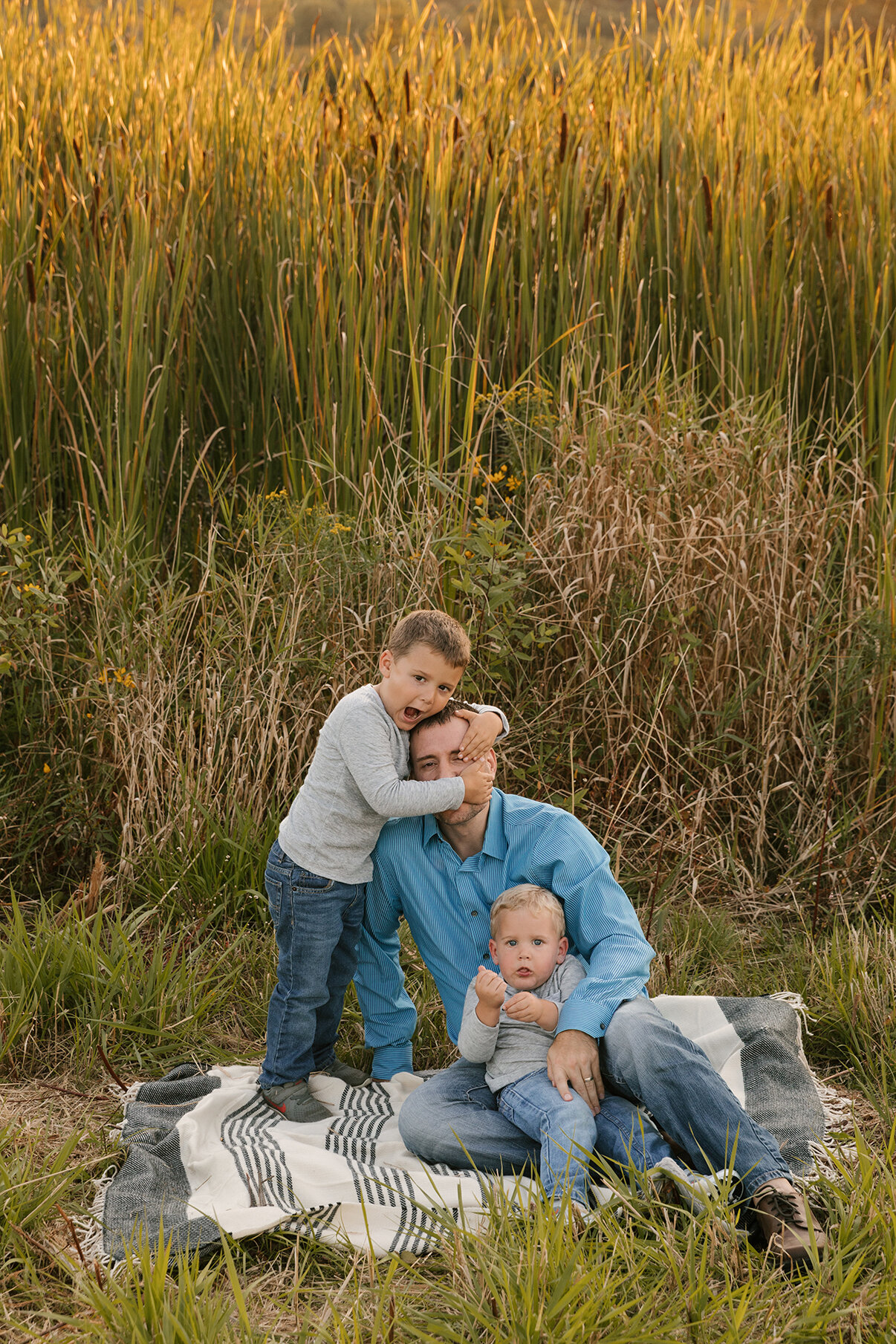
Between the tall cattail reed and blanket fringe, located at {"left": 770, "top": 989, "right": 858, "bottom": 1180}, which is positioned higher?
the tall cattail reed

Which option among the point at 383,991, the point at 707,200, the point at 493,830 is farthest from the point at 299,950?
the point at 707,200

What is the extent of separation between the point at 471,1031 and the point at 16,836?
5.81ft

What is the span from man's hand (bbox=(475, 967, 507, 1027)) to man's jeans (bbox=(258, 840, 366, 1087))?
450 mm

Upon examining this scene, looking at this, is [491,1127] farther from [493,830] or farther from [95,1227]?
[95,1227]

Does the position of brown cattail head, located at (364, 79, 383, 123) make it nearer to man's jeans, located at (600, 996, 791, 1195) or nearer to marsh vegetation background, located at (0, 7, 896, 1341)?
marsh vegetation background, located at (0, 7, 896, 1341)

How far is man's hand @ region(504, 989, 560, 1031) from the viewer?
7.01 ft

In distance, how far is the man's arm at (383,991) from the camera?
2594 millimetres

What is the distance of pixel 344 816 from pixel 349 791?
0.19ft

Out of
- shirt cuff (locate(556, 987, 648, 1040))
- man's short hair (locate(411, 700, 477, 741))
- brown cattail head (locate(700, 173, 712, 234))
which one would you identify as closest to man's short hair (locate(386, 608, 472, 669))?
man's short hair (locate(411, 700, 477, 741))

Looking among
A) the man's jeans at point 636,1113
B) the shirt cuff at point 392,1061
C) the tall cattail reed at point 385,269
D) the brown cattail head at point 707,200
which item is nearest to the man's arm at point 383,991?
the shirt cuff at point 392,1061

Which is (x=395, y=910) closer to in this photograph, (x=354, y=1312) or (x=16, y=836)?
(x=354, y=1312)

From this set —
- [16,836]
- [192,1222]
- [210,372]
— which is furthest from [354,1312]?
[210,372]

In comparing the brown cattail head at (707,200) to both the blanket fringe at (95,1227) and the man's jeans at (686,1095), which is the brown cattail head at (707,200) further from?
the blanket fringe at (95,1227)

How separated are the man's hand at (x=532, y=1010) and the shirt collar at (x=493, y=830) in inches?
13.4
